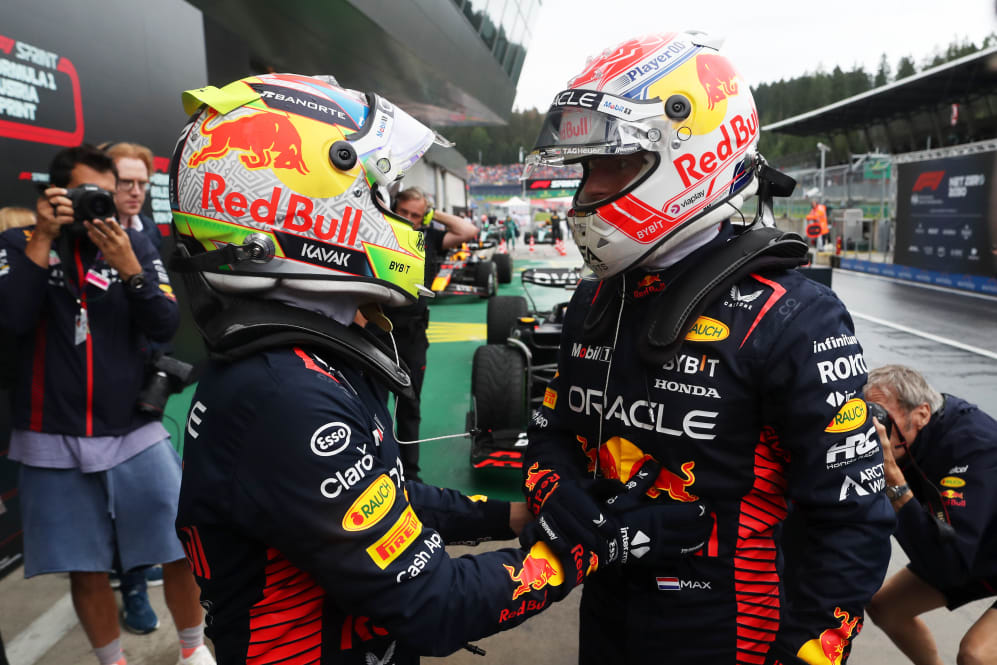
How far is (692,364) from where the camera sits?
4.58 feet

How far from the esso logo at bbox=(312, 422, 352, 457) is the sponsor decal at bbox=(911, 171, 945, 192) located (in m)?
18.0

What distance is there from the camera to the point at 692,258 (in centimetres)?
149

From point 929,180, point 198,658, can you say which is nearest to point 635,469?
point 198,658

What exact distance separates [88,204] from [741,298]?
7.18 feet

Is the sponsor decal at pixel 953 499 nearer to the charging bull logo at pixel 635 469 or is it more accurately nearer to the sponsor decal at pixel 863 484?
the sponsor decal at pixel 863 484

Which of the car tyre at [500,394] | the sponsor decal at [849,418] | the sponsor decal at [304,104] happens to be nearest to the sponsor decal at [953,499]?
the sponsor decal at [849,418]

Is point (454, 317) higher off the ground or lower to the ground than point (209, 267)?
lower

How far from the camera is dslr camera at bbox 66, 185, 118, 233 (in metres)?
2.31

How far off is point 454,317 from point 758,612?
9.64m

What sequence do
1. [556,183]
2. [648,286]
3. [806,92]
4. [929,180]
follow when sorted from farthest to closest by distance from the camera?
[806,92], [929,180], [556,183], [648,286]

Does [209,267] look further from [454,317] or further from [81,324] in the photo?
[454,317]

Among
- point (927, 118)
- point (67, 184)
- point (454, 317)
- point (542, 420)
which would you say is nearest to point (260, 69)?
point (454, 317)

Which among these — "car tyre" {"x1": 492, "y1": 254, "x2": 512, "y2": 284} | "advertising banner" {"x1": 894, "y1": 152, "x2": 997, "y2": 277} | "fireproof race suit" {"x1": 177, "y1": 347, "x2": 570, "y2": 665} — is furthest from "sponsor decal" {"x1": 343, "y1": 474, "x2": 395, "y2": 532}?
"advertising banner" {"x1": 894, "y1": 152, "x2": 997, "y2": 277}

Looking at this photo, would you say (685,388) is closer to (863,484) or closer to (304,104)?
(863,484)
